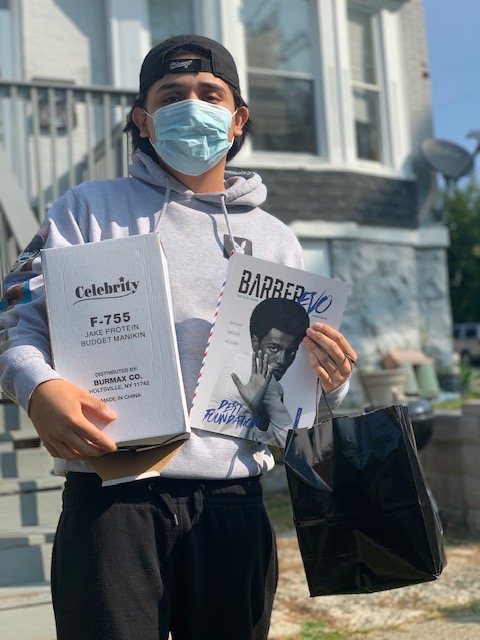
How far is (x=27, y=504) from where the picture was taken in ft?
13.2

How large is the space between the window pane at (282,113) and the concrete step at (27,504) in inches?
223

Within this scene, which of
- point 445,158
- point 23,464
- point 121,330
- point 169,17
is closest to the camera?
point 121,330

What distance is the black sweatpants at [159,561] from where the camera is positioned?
5.48 ft

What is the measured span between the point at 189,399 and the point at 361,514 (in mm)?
456

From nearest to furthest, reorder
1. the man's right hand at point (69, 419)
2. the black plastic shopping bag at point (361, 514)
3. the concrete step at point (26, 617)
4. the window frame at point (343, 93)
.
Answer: the man's right hand at point (69, 419)
the black plastic shopping bag at point (361, 514)
the concrete step at point (26, 617)
the window frame at point (343, 93)

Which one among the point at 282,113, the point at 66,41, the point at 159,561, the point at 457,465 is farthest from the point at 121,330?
the point at 282,113

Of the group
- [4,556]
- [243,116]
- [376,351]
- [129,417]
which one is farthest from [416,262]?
[129,417]

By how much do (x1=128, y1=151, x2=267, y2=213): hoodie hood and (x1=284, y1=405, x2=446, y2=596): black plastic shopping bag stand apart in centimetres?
60

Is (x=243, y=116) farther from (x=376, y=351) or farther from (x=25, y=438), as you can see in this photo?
(x=376, y=351)

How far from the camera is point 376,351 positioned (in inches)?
367

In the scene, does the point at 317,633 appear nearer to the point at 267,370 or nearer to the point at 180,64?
the point at 267,370

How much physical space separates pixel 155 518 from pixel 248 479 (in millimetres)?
248

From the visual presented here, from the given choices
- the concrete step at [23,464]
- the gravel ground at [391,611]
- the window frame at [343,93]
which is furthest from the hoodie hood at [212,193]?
the window frame at [343,93]

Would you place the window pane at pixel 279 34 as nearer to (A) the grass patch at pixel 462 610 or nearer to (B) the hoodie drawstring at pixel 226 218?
(A) the grass patch at pixel 462 610
